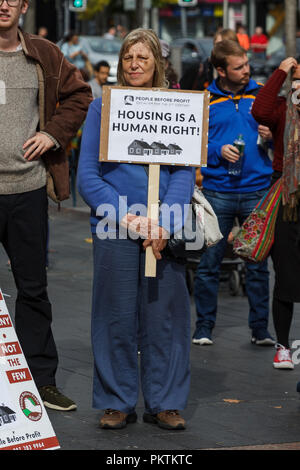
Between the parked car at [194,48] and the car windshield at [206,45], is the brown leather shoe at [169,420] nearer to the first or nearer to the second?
the parked car at [194,48]

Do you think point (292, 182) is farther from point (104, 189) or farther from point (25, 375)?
point (25, 375)

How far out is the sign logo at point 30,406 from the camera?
16.4 ft

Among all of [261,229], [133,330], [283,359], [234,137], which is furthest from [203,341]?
[133,330]

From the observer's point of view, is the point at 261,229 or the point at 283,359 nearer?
the point at 261,229

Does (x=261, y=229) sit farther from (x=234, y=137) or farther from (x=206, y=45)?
(x=206, y=45)

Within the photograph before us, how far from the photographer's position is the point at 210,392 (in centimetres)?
664

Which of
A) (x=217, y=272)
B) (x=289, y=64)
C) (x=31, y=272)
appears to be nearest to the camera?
(x=31, y=272)

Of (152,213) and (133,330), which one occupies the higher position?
(152,213)

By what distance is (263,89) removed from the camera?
734 cm

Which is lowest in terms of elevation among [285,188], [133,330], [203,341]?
[203,341]

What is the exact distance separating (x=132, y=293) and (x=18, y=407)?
1.07m

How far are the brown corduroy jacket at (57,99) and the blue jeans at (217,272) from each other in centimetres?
203
